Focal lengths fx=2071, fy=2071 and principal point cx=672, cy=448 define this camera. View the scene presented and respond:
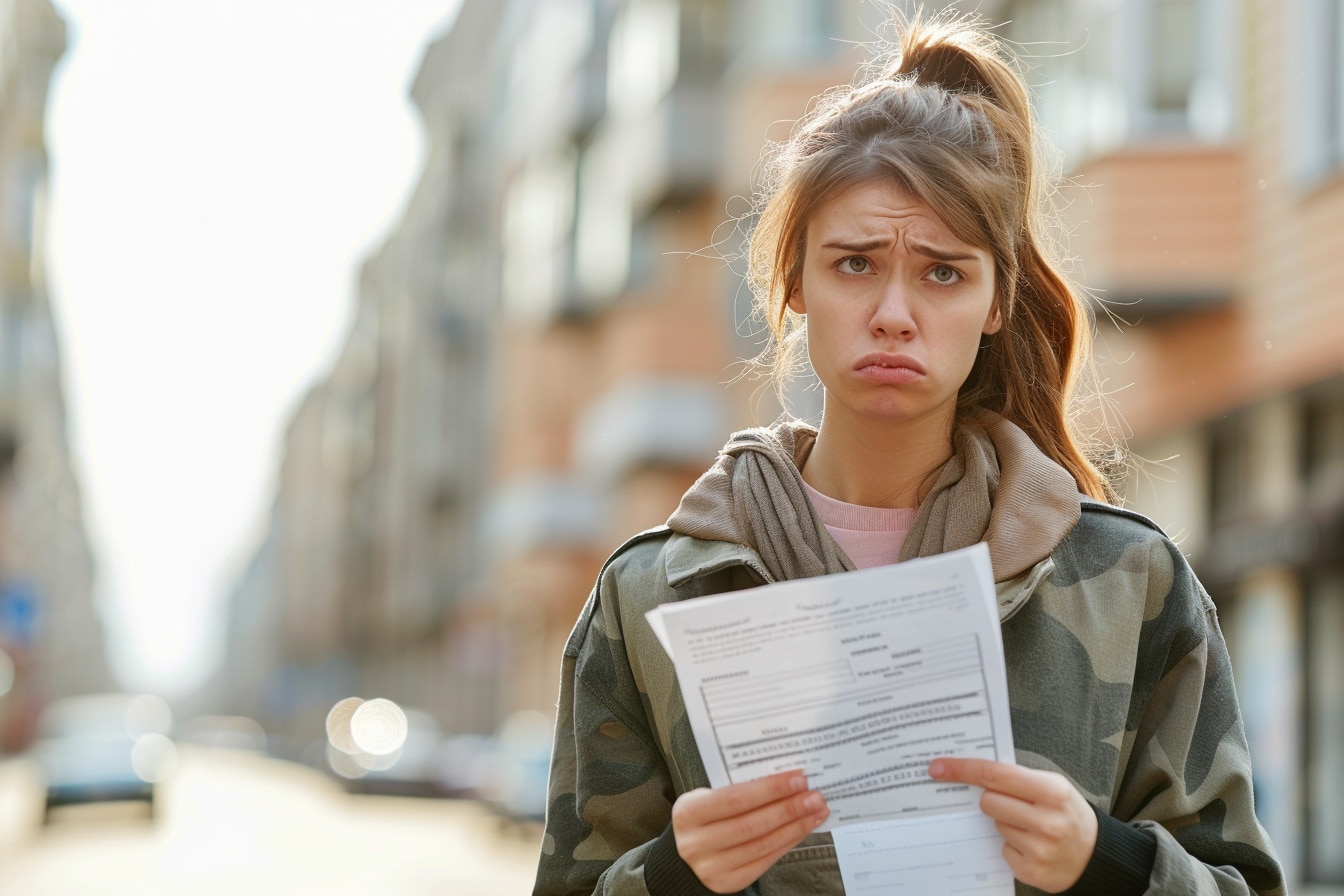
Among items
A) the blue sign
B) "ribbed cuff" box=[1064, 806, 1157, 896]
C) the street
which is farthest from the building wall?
the blue sign

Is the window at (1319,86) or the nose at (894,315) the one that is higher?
the nose at (894,315)

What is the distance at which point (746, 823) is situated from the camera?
7.41ft

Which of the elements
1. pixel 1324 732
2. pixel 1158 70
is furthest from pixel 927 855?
pixel 1158 70

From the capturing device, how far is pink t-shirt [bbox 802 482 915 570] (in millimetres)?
2590

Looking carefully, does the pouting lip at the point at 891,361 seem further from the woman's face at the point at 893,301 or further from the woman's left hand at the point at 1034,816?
the woman's left hand at the point at 1034,816

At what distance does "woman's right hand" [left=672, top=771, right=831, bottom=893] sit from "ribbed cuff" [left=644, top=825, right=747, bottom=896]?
6 cm

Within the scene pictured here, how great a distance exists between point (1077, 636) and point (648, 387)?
23.8m

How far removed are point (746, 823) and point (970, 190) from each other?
806 mm

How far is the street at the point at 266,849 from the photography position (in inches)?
643

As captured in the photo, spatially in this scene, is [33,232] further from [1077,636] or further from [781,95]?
[1077,636]

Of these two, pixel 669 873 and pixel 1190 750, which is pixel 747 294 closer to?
pixel 1190 750

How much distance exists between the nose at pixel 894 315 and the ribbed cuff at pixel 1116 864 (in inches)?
23.4

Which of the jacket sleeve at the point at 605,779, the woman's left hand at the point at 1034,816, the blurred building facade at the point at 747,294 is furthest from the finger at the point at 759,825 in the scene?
the blurred building facade at the point at 747,294

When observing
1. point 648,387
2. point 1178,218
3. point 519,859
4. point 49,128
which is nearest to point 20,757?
point 49,128
